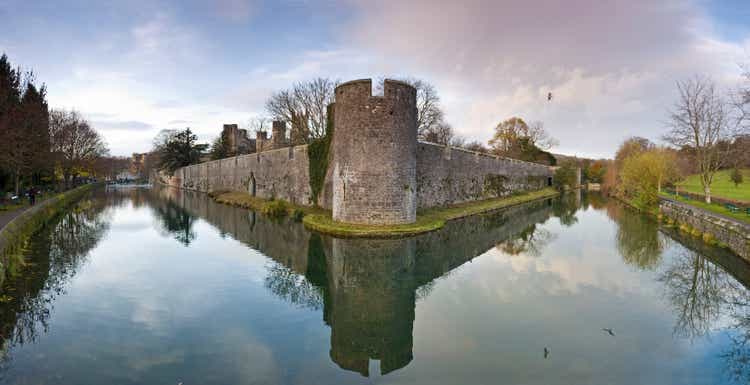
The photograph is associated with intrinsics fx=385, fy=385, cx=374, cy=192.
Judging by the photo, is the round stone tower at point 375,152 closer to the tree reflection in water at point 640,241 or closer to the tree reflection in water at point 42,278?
the tree reflection in water at point 640,241

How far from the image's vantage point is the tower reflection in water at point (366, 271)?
220 inches

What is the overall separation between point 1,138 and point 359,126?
1321 cm

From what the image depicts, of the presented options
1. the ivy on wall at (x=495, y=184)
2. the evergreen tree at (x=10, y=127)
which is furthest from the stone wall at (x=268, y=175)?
the ivy on wall at (x=495, y=184)

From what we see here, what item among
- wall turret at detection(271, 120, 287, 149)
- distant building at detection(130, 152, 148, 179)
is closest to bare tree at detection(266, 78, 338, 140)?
wall turret at detection(271, 120, 287, 149)

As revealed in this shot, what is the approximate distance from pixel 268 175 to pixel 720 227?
2306 cm

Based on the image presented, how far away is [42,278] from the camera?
335 inches

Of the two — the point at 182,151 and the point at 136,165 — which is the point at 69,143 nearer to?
the point at 182,151

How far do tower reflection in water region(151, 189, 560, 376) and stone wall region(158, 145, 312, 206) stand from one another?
4530 millimetres

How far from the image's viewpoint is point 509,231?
53.0ft

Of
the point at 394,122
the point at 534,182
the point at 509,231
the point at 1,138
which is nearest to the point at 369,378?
the point at 394,122

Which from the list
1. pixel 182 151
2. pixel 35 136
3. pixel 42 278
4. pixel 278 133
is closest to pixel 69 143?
pixel 35 136

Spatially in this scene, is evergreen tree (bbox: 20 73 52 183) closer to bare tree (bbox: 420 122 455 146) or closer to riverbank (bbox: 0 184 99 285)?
riverbank (bbox: 0 184 99 285)

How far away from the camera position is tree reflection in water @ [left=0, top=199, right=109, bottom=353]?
19.0 ft

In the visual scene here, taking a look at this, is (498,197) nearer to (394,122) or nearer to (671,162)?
(671,162)
